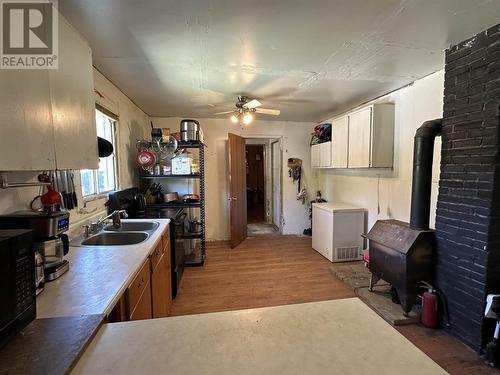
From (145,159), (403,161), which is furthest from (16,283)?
(403,161)

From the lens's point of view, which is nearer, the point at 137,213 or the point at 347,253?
the point at 137,213

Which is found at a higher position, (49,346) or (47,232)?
(47,232)

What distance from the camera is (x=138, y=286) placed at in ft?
4.62

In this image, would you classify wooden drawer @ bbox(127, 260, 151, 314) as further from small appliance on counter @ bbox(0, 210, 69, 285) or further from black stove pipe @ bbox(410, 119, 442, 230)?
black stove pipe @ bbox(410, 119, 442, 230)

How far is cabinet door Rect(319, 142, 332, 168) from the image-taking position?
4117mm

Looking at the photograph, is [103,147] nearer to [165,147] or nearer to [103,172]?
[103,172]

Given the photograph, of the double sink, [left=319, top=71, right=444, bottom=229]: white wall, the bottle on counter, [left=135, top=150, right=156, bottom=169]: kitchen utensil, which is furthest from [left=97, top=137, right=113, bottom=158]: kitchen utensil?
[left=319, top=71, right=444, bottom=229]: white wall

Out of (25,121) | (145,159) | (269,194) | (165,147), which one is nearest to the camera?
(25,121)

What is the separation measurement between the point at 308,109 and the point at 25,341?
4007 millimetres

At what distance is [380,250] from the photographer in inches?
99.8

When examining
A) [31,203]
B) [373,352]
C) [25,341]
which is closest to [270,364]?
[373,352]

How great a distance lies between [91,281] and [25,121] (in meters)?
0.77

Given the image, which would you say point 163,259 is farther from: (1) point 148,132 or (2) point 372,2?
(1) point 148,132

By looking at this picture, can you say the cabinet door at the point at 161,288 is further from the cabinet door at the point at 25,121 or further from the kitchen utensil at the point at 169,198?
the kitchen utensil at the point at 169,198
